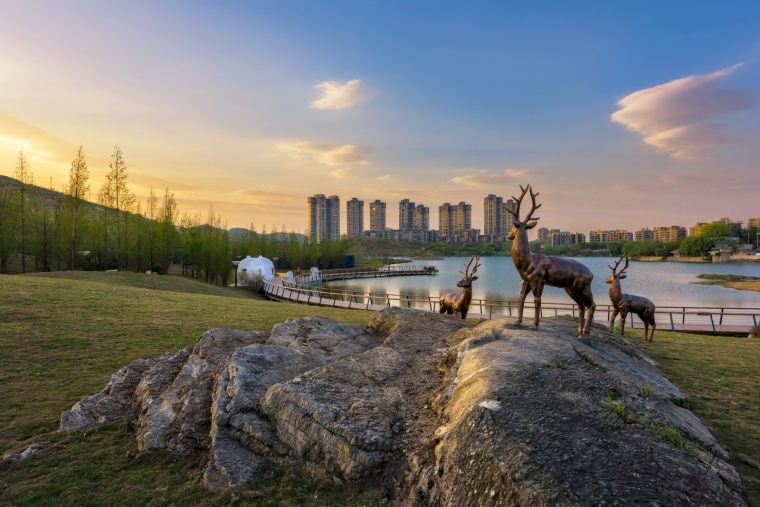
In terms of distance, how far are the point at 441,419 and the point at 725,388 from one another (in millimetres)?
6420

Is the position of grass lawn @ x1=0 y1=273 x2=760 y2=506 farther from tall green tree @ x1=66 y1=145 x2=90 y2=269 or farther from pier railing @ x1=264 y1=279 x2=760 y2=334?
tall green tree @ x1=66 y1=145 x2=90 y2=269

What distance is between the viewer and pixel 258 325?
13.8m

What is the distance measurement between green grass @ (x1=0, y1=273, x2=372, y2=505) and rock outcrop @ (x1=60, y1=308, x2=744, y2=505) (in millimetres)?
284

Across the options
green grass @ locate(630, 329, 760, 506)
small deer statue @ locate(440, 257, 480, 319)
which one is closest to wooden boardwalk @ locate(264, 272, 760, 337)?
small deer statue @ locate(440, 257, 480, 319)

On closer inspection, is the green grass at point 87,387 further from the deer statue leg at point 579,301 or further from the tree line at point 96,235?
the tree line at point 96,235

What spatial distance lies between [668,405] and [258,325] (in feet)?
38.9

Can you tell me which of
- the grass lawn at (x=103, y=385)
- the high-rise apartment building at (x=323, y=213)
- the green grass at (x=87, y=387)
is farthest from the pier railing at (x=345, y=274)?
the high-rise apartment building at (x=323, y=213)

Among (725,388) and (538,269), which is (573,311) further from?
(538,269)

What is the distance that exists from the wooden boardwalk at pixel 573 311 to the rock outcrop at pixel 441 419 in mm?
4136

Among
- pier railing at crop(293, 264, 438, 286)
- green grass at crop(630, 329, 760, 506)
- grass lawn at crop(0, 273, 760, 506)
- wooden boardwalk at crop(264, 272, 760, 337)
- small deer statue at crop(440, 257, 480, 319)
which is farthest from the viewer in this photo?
pier railing at crop(293, 264, 438, 286)

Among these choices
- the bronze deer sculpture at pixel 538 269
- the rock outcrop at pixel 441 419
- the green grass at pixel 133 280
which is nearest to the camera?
the rock outcrop at pixel 441 419

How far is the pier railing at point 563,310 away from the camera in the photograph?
18.6m

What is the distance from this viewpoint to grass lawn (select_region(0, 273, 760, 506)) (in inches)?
169

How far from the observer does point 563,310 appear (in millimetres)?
24609
